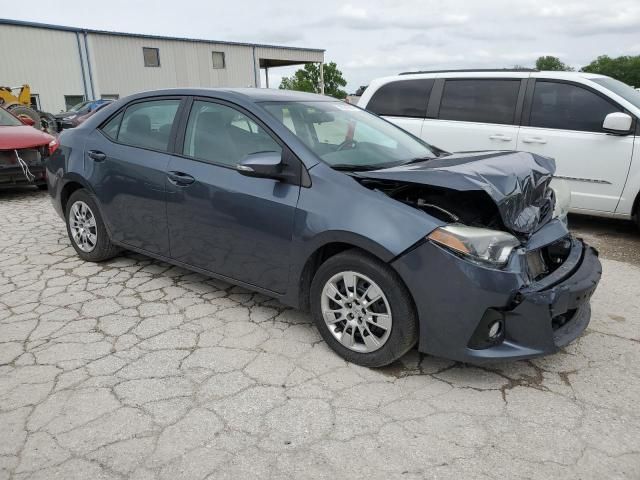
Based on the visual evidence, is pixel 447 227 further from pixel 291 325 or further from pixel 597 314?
pixel 597 314

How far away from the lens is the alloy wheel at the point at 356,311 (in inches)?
111

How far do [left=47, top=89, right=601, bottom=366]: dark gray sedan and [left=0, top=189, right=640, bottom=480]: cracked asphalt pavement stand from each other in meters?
0.28

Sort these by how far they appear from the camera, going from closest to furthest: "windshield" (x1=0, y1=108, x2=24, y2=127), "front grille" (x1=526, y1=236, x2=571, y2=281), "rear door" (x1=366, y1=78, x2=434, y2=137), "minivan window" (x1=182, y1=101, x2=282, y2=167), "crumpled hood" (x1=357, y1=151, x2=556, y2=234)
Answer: "crumpled hood" (x1=357, y1=151, x2=556, y2=234) → "front grille" (x1=526, y1=236, x2=571, y2=281) → "minivan window" (x1=182, y1=101, x2=282, y2=167) → "rear door" (x1=366, y1=78, x2=434, y2=137) → "windshield" (x1=0, y1=108, x2=24, y2=127)

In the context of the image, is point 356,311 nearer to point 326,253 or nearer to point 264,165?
point 326,253

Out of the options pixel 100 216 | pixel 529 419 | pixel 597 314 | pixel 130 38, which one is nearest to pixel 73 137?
pixel 100 216

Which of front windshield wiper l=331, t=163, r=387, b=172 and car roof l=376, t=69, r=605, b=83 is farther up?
car roof l=376, t=69, r=605, b=83

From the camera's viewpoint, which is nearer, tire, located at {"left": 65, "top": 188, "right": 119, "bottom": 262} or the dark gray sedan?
the dark gray sedan

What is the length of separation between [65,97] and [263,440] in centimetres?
3038

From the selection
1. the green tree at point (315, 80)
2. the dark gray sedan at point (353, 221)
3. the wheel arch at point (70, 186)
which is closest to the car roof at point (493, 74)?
the dark gray sedan at point (353, 221)

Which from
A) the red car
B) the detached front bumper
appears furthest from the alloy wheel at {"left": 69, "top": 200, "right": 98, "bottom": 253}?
the red car

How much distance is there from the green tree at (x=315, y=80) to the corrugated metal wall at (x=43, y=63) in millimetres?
27677

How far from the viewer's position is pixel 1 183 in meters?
7.44

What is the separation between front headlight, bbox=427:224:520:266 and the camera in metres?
2.56

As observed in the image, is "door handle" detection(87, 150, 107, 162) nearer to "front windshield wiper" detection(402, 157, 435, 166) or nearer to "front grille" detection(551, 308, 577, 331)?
"front windshield wiper" detection(402, 157, 435, 166)
